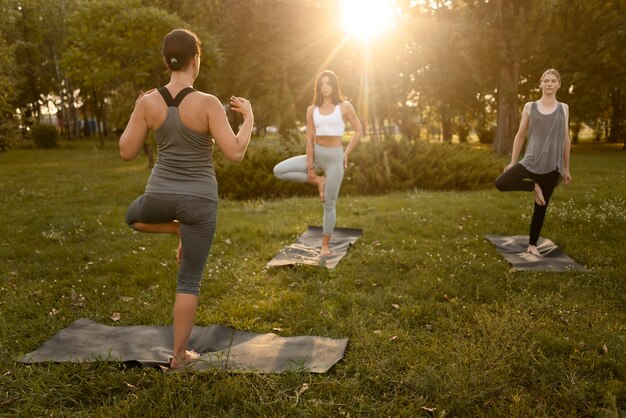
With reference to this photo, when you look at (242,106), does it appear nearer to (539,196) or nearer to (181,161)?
(181,161)

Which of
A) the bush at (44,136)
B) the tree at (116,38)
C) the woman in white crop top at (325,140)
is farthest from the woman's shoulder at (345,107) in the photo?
the bush at (44,136)

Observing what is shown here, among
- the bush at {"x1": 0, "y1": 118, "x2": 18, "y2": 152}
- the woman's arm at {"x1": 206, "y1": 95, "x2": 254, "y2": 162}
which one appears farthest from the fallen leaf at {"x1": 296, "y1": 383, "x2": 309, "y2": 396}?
the bush at {"x1": 0, "y1": 118, "x2": 18, "y2": 152}

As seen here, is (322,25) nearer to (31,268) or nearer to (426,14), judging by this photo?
(426,14)

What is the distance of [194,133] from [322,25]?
25676 millimetres

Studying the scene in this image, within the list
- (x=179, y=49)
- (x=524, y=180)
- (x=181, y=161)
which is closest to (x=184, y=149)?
(x=181, y=161)

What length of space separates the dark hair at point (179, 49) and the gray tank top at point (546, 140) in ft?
17.1

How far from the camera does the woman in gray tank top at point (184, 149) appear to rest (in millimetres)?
3592

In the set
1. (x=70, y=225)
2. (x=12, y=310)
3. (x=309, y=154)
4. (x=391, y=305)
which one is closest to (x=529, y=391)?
(x=391, y=305)

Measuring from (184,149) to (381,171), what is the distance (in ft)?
36.0

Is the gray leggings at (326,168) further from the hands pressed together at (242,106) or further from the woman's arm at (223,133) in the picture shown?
the woman's arm at (223,133)

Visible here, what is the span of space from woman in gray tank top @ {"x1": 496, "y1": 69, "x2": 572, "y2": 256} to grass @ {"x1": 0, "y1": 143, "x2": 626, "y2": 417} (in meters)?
1.16

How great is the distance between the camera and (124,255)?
7.77 m

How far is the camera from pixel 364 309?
555cm

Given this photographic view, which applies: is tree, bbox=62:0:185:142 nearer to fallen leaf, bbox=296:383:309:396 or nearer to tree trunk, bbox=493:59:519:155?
tree trunk, bbox=493:59:519:155
